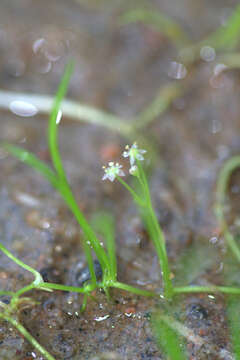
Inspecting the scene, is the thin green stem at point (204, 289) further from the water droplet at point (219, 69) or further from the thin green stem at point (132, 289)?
the water droplet at point (219, 69)

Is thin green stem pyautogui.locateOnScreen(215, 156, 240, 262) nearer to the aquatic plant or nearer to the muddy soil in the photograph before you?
the muddy soil

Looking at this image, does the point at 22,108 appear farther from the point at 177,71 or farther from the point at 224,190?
the point at 224,190

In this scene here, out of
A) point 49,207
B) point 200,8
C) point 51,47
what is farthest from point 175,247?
point 200,8

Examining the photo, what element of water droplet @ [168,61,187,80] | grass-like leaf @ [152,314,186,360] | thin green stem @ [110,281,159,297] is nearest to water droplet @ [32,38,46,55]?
water droplet @ [168,61,187,80]

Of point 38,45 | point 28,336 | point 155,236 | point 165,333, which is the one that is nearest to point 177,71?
point 38,45

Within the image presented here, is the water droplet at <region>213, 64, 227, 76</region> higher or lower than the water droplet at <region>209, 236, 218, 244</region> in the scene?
higher
